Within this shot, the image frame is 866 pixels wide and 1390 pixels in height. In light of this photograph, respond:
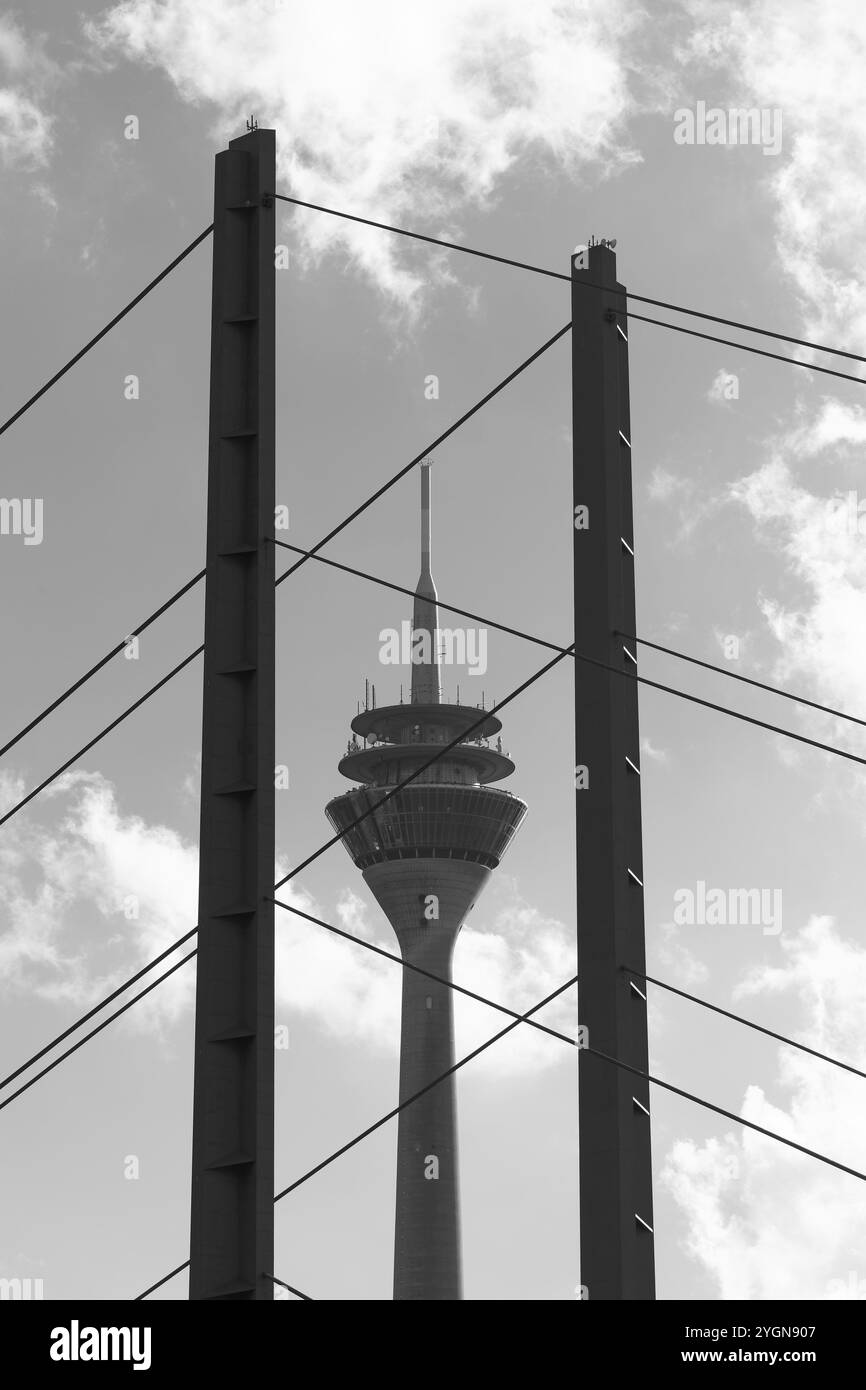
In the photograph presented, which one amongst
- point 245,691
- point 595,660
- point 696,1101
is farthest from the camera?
point 595,660

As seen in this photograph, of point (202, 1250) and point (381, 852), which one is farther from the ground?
point (381, 852)

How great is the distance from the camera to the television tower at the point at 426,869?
5320 inches

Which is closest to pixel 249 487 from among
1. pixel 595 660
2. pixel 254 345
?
pixel 254 345

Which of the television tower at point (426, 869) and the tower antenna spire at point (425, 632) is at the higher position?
the tower antenna spire at point (425, 632)

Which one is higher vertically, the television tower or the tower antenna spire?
the tower antenna spire

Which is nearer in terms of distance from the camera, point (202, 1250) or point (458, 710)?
point (202, 1250)

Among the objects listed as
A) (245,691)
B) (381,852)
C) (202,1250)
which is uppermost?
(381,852)

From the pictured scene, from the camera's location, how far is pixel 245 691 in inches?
666

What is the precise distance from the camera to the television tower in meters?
135

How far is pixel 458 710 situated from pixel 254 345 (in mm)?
118388

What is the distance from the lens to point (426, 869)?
138m
